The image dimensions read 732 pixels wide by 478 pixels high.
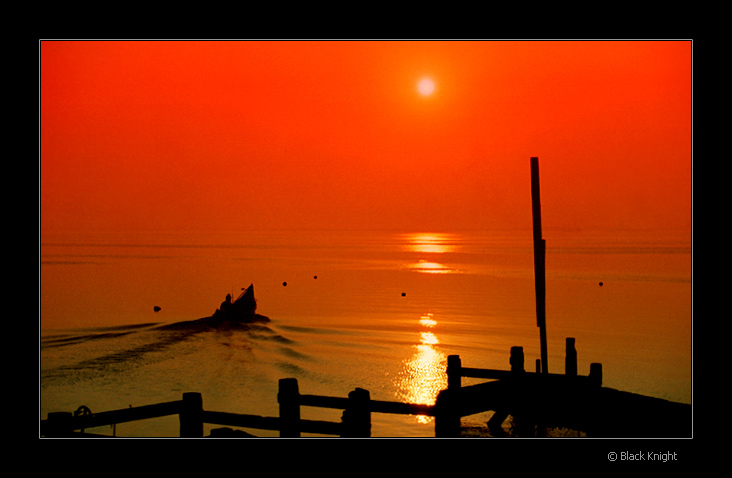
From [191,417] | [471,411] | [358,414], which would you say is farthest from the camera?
[471,411]

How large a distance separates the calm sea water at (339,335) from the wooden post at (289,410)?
8.44 metres

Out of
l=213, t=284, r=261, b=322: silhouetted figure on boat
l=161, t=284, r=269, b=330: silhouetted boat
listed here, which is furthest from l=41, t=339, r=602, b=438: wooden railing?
l=213, t=284, r=261, b=322: silhouetted figure on boat

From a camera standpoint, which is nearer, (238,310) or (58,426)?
(58,426)

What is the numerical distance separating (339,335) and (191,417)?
27.2 meters

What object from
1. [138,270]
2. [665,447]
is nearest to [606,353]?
[665,447]

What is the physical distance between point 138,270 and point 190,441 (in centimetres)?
7473

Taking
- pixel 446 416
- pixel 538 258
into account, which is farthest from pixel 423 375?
pixel 446 416

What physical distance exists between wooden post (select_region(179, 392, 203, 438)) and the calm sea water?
8.38 m

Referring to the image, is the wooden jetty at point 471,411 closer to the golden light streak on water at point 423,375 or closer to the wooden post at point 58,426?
the wooden post at point 58,426

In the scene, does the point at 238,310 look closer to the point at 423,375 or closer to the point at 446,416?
the point at 423,375

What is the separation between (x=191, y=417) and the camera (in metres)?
9.38

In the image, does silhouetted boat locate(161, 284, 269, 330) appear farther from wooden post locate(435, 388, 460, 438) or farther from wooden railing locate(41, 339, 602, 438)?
wooden post locate(435, 388, 460, 438)

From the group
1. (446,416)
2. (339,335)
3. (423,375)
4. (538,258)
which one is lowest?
(423,375)

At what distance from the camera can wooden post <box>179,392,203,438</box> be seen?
9344 millimetres
